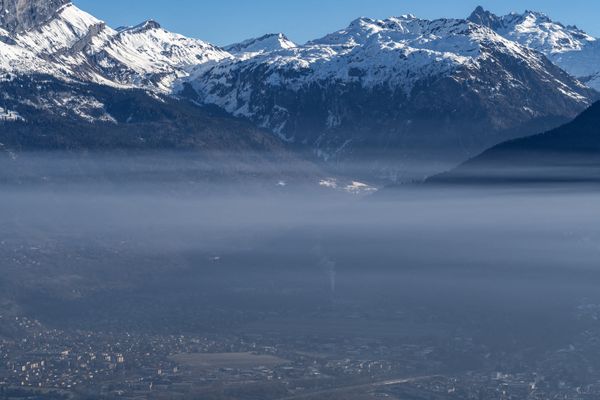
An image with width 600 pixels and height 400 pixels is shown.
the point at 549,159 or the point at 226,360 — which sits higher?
the point at 549,159

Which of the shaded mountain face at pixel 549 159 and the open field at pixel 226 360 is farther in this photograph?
the shaded mountain face at pixel 549 159

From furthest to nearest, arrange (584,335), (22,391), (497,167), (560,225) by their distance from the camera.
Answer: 1. (497,167)
2. (560,225)
3. (584,335)
4. (22,391)

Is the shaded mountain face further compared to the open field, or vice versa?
the shaded mountain face

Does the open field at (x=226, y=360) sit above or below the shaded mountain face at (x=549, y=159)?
below

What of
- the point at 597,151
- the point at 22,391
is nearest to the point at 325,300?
the point at 597,151

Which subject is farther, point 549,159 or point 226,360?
point 549,159

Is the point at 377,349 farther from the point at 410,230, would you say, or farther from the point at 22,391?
the point at 410,230

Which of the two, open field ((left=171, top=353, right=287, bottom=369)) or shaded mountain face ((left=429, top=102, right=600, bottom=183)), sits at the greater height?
shaded mountain face ((left=429, top=102, right=600, bottom=183))

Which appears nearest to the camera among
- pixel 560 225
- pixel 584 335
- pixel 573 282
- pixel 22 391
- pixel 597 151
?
pixel 22 391
